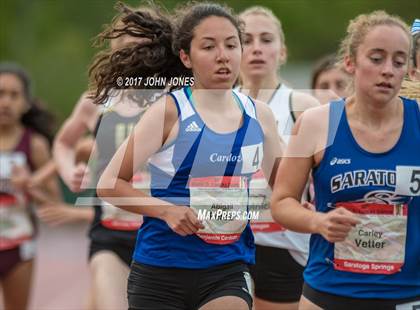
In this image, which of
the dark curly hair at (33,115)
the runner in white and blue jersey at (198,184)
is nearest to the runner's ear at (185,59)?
the runner in white and blue jersey at (198,184)

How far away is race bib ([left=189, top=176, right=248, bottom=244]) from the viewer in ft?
14.0

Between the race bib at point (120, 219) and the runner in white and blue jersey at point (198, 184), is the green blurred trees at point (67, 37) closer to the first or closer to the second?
the race bib at point (120, 219)

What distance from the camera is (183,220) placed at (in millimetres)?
4031

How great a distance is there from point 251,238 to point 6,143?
12.3 feet

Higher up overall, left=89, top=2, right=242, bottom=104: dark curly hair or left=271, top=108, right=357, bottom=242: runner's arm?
left=89, top=2, right=242, bottom=104: dark curly hair

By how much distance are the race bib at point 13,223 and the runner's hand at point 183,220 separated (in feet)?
11.8

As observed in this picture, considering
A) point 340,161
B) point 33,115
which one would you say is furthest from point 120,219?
point 33,115

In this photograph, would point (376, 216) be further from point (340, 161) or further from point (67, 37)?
→ point (67, 37)

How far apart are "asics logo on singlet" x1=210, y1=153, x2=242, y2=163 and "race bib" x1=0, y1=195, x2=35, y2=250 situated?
3.52m

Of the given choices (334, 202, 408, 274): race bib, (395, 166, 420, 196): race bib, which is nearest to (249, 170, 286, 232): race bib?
(334, 202, 408, 274): race bib

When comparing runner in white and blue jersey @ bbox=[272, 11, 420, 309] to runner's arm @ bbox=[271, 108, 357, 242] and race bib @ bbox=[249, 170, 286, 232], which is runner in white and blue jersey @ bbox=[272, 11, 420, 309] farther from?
race bib @ bbox=[249, 170, 286, 232]

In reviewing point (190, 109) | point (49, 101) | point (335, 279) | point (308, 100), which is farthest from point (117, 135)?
point (49, 101)

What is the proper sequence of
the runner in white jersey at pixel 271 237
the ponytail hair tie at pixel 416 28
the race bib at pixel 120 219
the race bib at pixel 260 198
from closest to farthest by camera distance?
1. the ponytail hair tie at pixel 416 28
2. the race bib at pixel 260 198
3. the runner in white jersey at pixel 271 237
4. the race bib at pixel 120 219

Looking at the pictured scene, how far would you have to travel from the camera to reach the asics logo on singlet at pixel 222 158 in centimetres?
426
